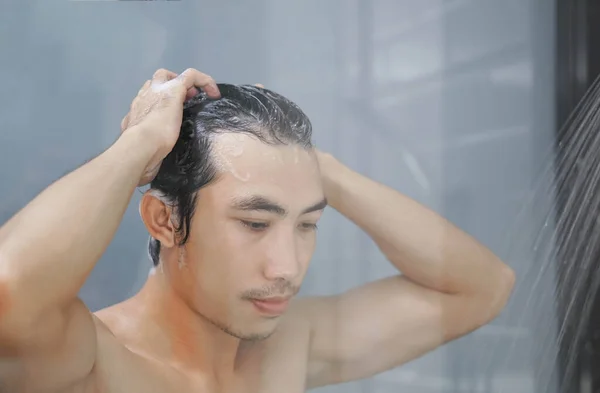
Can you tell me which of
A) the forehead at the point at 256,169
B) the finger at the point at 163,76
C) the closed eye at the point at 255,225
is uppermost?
the finger at the point at 163,76

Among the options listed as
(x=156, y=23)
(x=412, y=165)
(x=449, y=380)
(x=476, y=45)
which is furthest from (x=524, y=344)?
(x=156, y=23)

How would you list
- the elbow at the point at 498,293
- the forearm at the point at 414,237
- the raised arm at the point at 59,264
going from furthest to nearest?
the elbow at the point at 498,293 → the forearm at the point at 414,237 → the raised arm at the point at 59,264

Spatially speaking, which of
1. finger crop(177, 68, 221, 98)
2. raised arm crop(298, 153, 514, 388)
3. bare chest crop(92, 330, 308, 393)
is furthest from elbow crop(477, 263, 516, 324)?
finger crop(177, 68, 221, 98)

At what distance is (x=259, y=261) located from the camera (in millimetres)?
929

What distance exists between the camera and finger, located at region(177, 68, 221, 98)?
3.03ft

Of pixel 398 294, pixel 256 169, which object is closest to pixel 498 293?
pixel 398 294

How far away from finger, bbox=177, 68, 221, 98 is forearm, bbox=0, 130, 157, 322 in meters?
0.11

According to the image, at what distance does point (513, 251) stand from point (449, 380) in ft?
0.75

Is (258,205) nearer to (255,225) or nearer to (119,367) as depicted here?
(255,225)

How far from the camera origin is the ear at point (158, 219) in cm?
89

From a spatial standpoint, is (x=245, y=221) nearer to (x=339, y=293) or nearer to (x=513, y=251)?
(x=339, y=293)

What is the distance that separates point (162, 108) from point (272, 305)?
11.6 inches

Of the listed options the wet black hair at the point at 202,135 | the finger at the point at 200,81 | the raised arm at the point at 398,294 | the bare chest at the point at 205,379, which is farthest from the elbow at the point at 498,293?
the finger at the point at 200,81

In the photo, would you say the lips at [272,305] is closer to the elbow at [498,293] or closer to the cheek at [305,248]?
the cheek at [305,248]
